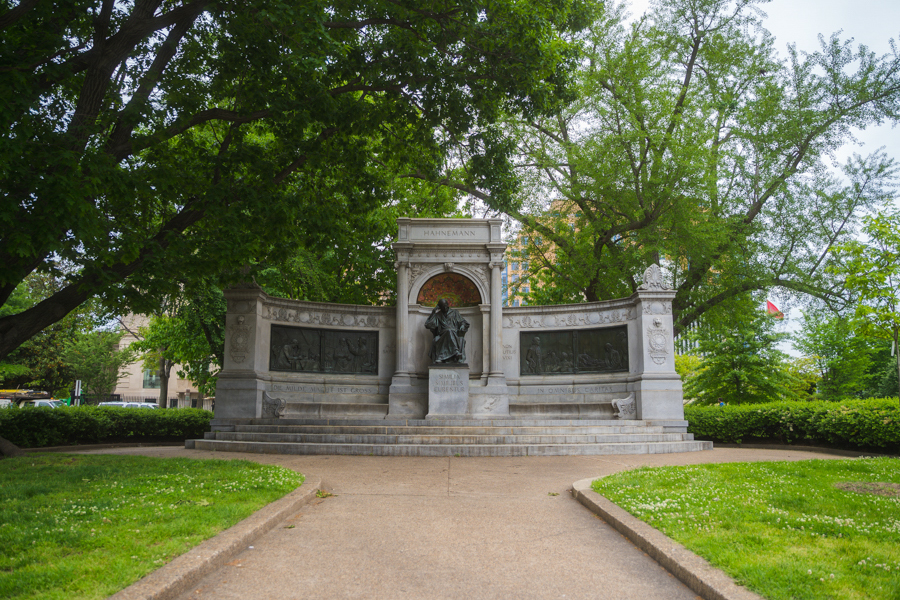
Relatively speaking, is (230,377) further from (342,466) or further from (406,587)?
(406,587)

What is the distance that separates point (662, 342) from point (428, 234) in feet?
27.7

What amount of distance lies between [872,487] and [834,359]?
109ft

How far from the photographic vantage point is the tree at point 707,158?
22.0 m

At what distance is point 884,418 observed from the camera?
14844mm

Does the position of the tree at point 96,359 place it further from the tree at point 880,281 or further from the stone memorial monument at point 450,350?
the tree at point 880,281

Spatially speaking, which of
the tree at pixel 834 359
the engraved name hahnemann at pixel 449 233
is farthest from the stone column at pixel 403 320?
the tree at pixel 834 359

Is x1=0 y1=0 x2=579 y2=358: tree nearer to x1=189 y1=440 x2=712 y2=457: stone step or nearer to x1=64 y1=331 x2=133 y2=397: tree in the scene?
x1=189 y1=440 x2=712 y2=457: stone step

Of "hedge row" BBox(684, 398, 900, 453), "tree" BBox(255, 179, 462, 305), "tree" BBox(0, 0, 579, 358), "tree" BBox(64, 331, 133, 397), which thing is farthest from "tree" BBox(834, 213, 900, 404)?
"tree" BBox(64, 331, 133, 397)

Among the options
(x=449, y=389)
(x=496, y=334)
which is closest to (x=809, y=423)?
(x=496, y=334)

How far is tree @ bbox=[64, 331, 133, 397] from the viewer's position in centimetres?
4381

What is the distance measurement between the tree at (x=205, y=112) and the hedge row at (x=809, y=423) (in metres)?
10.6

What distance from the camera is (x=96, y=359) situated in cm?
4484

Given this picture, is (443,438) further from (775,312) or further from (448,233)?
(775,312)

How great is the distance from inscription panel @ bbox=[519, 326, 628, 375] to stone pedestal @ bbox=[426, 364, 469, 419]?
3196 mm
